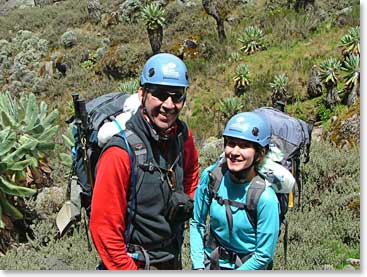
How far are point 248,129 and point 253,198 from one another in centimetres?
32

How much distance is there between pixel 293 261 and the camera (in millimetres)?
4332

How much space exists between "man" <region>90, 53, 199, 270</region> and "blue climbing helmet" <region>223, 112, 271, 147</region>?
259mm

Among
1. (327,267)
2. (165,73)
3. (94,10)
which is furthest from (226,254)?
(94,10)

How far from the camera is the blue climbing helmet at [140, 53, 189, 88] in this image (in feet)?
7.40

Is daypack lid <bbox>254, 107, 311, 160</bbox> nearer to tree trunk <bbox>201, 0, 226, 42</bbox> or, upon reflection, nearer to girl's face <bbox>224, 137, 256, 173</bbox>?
girl's face <bbox>224, 137, 256, 173</bbox>

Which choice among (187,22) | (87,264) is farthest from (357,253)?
(187,22)

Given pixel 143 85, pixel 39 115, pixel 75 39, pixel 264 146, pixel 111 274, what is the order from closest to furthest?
pixel 111 274 < pixel 143 85 < pixel 264 146 < pixel 39 115 < pixel 75 39

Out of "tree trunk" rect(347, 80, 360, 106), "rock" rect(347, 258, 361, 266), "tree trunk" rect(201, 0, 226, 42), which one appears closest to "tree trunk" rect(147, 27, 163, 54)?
"tree trunk" rect(201, 0, 226, 42)

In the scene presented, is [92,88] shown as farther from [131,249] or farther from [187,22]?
[131,249]

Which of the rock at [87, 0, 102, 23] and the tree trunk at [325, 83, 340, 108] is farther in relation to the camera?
the rock at [87, 0, 102, 23]

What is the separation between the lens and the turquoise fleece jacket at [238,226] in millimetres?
2453

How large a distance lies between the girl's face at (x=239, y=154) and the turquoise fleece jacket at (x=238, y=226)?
0.10 metres

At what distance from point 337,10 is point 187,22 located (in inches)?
223

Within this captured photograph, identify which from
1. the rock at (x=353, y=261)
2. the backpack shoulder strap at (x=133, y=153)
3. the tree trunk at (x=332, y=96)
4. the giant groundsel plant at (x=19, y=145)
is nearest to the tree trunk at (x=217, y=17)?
the tree trunk at (x=332, y=96)
